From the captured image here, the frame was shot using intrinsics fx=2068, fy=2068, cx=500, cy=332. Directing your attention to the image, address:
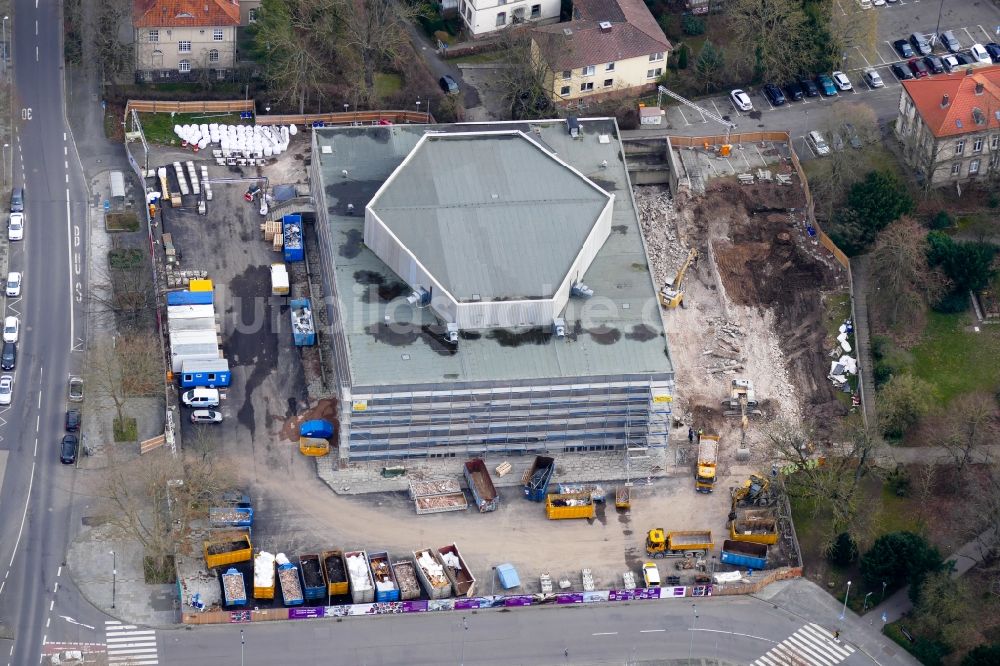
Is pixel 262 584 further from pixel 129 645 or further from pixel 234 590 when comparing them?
pixel 129 645

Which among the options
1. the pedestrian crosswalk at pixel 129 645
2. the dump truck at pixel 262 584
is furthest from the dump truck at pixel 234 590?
the pedestrian crosswalk at pixel 129 645

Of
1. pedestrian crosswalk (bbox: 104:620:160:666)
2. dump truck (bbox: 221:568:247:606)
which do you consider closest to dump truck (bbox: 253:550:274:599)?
dump truck (bbox: 221:568:247:606)

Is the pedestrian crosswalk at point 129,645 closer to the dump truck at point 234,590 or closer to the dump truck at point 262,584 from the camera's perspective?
the dump truck at point 234,590

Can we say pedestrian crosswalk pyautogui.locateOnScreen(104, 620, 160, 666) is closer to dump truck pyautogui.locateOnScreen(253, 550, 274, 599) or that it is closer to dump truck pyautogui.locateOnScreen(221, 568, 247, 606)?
dump truck pyautogui.locateOnScreen(221, 568, 247, 606)

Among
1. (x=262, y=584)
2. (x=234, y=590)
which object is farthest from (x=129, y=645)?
(x=262, y=584)

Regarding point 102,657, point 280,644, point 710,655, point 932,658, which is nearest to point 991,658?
point 932,658

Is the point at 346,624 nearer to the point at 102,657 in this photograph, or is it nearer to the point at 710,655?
the point at 102,657
